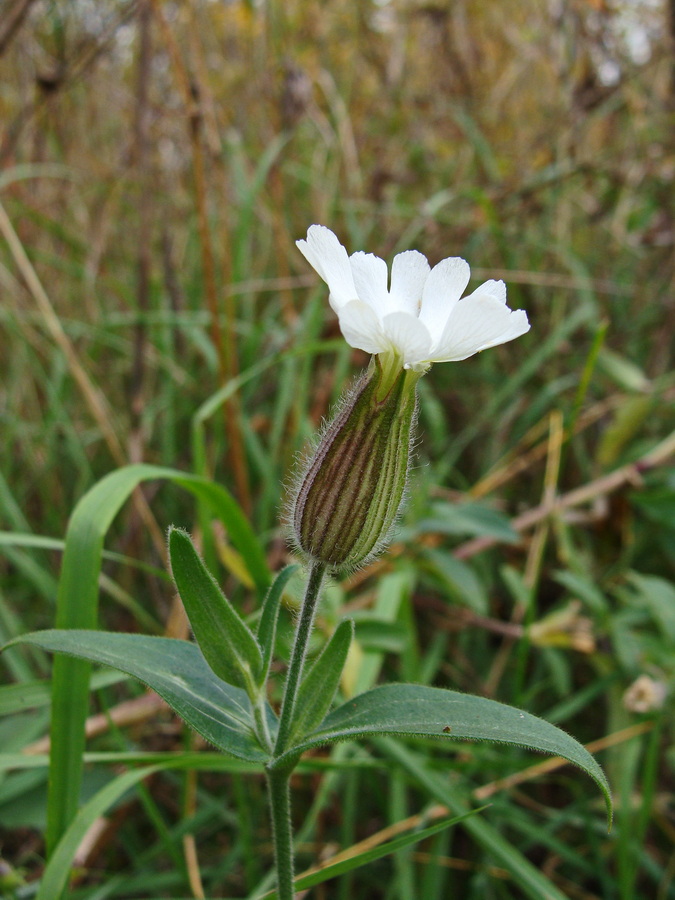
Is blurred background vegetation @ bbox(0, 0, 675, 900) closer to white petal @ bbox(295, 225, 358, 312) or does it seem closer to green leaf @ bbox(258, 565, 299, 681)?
green leaf @ bbox(258, 565, 299, 681)

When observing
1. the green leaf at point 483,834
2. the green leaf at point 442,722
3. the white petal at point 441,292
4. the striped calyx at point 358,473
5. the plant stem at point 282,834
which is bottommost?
the green leaf at point 483,834

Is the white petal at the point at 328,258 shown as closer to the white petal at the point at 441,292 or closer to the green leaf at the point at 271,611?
the white petal at the point at 441,292

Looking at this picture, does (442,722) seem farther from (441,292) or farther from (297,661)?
(441,292)

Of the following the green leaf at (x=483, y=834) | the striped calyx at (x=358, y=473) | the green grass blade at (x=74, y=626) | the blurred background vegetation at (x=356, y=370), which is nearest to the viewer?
the striped calyx at (x=358, y=473)

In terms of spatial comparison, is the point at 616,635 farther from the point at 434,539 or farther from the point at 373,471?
the point at 373,471

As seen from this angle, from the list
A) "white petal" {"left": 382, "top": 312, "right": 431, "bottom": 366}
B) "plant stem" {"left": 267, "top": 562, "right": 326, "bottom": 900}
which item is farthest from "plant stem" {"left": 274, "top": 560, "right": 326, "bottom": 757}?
"white petal" {"left": 382, "top": 312, "right": 431, "bottom": 366}

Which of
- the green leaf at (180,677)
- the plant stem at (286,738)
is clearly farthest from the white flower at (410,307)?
the green leaf at (180,677)
